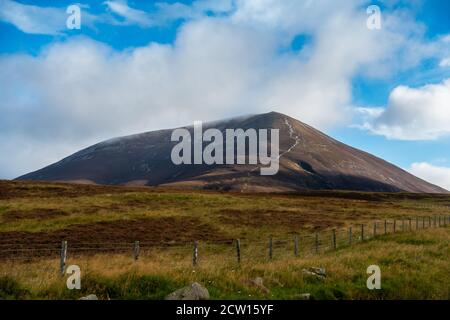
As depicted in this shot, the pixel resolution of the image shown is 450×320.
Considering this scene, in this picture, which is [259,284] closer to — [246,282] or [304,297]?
[246,282]

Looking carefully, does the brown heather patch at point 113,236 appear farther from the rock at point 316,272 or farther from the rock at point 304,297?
the rock at point 304,297

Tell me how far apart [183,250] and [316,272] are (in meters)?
19.1

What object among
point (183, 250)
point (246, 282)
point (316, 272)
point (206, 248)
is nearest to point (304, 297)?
point (246, 282)

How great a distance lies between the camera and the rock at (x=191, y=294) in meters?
12.5

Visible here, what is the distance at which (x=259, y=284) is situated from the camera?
48.7 feet

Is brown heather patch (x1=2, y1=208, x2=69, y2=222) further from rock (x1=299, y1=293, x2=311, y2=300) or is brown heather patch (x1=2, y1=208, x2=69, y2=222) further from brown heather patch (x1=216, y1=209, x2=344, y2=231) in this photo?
rock (x1=299, y1=293, x2=311, y2=300)

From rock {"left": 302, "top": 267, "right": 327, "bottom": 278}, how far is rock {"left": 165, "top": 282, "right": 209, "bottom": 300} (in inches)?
218

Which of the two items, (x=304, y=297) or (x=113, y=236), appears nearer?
(x=304, y=297)

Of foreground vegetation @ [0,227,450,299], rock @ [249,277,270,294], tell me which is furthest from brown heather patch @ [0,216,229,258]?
rock @ [249,277,270,294]

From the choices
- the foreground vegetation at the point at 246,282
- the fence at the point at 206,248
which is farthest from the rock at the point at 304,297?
the fence at the point at 206,248

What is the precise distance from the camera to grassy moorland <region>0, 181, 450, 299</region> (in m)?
→ 14.4

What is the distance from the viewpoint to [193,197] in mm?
76438

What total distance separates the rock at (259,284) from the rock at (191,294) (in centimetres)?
238
